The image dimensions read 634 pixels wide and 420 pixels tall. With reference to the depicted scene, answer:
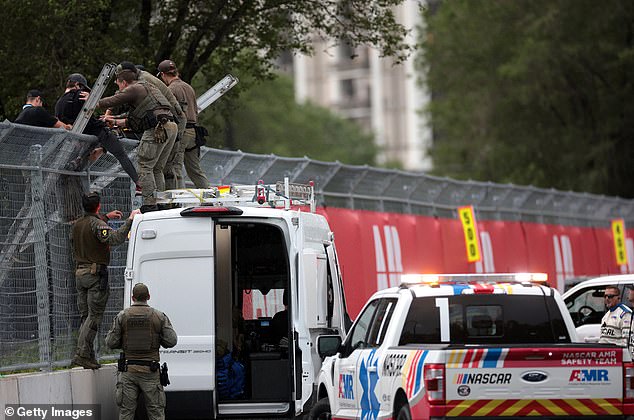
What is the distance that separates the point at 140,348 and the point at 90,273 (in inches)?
74.6

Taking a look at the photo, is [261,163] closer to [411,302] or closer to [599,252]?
[411,302]

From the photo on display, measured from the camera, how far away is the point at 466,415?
11375 mm

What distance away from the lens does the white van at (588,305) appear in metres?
21.3

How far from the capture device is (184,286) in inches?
609

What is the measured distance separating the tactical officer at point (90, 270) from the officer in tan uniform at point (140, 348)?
1406mm

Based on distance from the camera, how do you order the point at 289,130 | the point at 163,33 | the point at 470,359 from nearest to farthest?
the point at 470,359, the point at 163,33, the point at 289,130

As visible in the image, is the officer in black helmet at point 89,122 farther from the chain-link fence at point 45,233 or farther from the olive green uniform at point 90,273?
the olive green uniform at point 90,273

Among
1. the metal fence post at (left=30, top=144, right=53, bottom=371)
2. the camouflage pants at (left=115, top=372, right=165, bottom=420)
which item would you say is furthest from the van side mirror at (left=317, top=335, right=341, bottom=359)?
the metal fence post at (left=30, top=144, right=53, bottom=371)

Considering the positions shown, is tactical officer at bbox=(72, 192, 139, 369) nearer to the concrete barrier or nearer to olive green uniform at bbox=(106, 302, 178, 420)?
the concrete barrier

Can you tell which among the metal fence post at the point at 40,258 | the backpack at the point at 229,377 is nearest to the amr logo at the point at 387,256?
the backpack at the point at 229,377

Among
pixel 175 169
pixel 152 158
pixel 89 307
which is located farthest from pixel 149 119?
pixel 89 307

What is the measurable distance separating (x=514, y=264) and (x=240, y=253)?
55.4 ft

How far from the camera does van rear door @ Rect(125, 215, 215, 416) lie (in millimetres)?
15453

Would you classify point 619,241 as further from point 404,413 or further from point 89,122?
point 404,413
